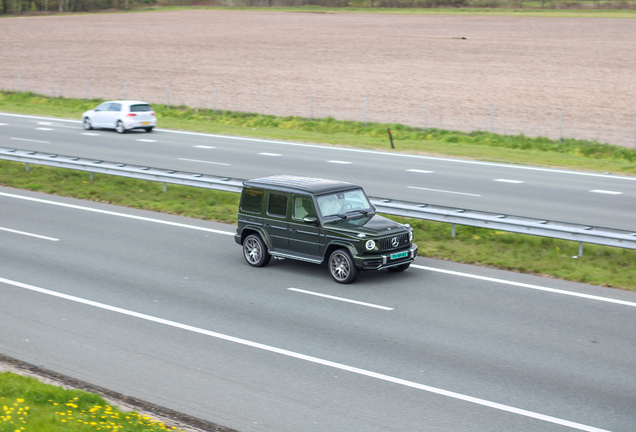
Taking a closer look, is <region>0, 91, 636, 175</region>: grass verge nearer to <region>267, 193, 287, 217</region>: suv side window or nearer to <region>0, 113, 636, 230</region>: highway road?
<region>0, 113, 636, 230</region>: highway road

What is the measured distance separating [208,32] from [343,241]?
71710 mm

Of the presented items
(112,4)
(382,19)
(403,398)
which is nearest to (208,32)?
(382,19)

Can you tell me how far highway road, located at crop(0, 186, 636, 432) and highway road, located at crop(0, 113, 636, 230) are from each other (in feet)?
19.9

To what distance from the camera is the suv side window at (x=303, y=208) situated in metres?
13.8

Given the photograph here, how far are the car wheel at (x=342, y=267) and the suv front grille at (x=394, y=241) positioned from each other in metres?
0.60

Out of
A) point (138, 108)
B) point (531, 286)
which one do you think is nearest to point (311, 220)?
point (531, 286)

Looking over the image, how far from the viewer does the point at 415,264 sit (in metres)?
14.8

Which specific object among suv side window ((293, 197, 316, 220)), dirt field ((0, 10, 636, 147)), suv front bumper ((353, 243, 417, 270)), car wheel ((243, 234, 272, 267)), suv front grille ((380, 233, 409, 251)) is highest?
dirt field ((0, 10, 636, 147))

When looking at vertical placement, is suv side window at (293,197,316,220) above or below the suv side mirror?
above

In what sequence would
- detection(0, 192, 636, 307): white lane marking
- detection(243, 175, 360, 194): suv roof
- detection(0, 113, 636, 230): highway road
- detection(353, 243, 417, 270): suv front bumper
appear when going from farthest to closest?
detection(0, 113, 636, 230): highway road
detection(243, 175, 360, 194): suv roof
detection(353, 243, 417, 270): suv front bumper
detection(0, 192, 636, 307): white lane marking

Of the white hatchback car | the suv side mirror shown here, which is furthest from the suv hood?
the white hatchback car

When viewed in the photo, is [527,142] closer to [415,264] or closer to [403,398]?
[415,264]

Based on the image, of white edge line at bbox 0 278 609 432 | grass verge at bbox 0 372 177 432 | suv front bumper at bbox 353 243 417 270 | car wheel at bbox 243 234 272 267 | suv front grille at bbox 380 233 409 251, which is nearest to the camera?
grass verge at bbox 0 372 177 432

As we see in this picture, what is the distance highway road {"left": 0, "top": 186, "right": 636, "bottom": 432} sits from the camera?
8500 millimetres
